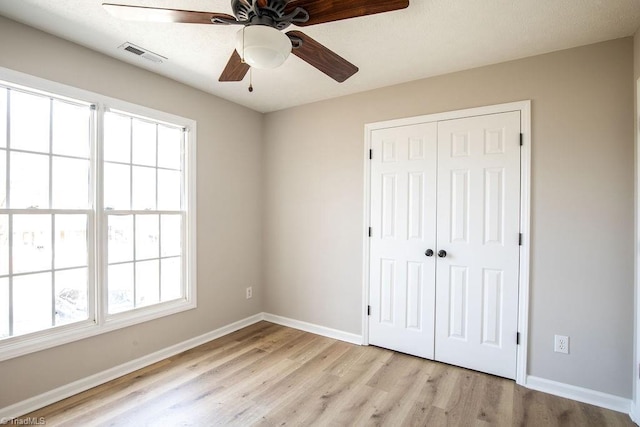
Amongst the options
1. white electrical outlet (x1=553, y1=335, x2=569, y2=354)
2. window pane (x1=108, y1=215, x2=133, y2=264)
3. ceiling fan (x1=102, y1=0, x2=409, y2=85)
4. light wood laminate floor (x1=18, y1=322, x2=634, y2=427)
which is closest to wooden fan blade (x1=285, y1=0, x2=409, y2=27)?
ceiling fan (x1=102, y1=0, x2=409, y2=85)

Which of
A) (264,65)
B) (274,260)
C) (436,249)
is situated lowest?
(274,260)

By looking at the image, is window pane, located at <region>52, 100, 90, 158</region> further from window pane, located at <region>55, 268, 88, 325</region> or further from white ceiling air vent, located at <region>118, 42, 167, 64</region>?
window pane, located at <region>55, 268, 88, 325</region>

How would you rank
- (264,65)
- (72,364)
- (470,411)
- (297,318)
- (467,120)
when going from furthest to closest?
(297,318) → (467,120) → (72,364) → (470,411) → (264,65)

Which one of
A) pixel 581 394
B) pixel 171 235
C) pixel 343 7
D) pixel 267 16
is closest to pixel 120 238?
pixel 171 235

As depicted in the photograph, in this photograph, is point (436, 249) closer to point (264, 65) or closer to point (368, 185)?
point (368, 185)

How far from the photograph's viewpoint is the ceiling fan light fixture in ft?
4.53

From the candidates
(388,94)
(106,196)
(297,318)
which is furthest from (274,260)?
(388,94)

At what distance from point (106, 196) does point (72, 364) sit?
1242mm

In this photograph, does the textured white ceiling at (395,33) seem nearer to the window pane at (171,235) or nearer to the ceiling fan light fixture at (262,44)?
the ceiling fan light fixture at (262,44)

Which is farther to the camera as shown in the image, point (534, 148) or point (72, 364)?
point (534, 148)

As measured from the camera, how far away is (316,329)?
346cm

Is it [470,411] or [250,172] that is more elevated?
[250,172]

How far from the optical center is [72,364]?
2252 mm

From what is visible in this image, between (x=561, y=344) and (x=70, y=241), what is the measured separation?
12.1 feet
